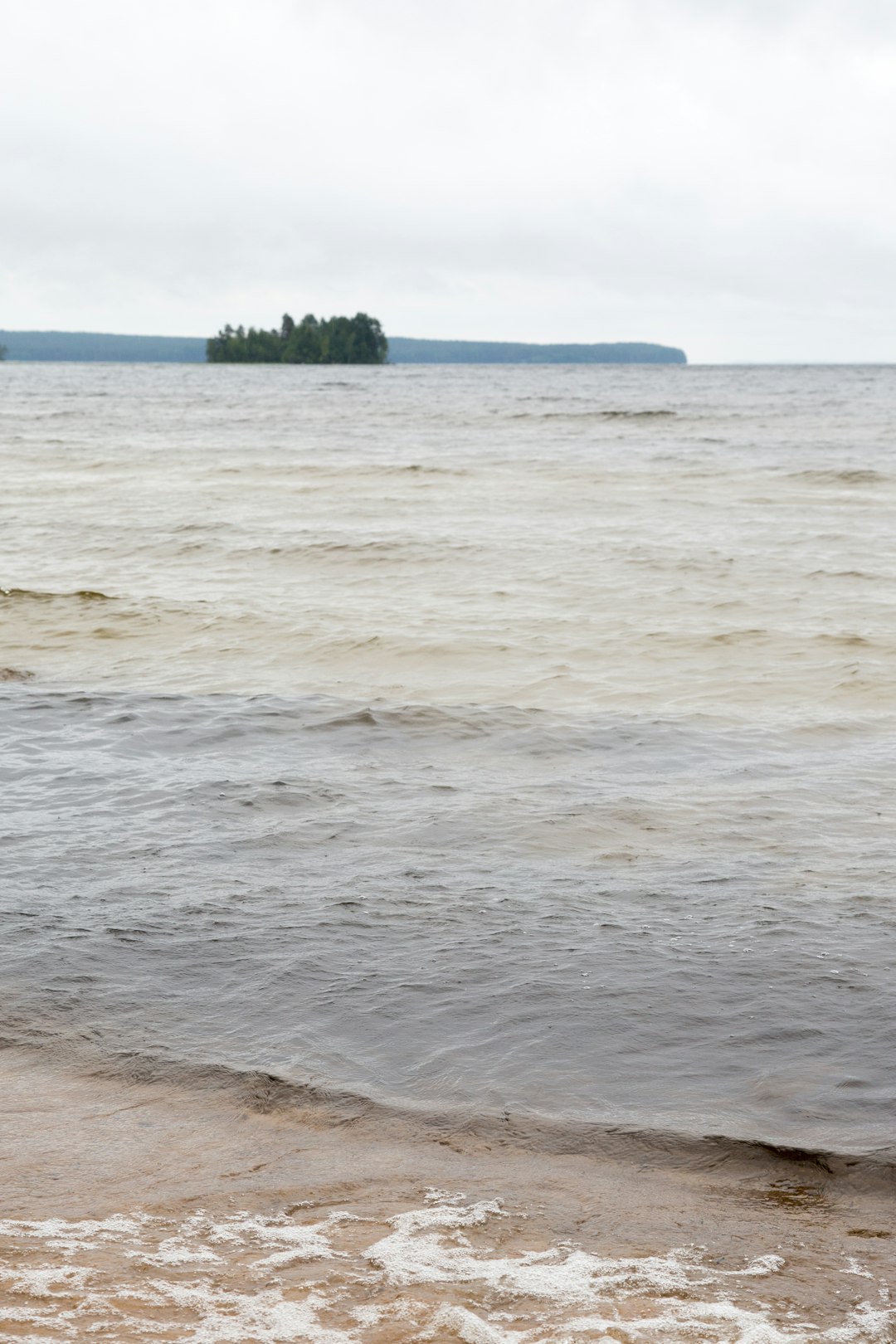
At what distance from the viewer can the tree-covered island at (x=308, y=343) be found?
145375 mm

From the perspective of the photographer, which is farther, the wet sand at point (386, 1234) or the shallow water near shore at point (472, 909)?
the shallow water near shore at point (472, 909)

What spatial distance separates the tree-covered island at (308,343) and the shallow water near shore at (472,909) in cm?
13678

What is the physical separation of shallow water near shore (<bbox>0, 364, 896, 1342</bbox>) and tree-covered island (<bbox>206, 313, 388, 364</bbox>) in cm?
13678

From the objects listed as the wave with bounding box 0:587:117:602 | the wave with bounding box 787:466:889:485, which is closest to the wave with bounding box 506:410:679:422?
the wave with bounding box 787:466:889:485

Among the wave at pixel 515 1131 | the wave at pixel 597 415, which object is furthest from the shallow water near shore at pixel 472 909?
the wave at pixel 597 415

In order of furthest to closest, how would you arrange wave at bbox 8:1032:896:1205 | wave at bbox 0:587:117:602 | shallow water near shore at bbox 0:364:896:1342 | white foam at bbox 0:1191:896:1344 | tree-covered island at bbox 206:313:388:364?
tree-covered island at bbox 206:313:388:364 → wave at bbox 0:587:117:602 → wave at bbox 8:1032:896:1205 → shallow water near shore at bbox 0:364:896:1342 → white foam at bbox 0:1191:896:1344

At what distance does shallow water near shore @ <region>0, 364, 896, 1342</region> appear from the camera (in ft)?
10.00

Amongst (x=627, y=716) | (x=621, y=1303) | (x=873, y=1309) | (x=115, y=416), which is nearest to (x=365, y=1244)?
(x=621, y=1303)

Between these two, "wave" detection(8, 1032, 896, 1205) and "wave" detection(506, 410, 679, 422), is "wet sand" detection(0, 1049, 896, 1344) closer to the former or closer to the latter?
"wave" detection(8, 1032, 896, 1205)

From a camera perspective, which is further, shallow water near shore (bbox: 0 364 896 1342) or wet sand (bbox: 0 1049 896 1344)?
shallow water near shore (bbox: 0 364 896 1342)

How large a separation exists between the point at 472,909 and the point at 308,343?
148m

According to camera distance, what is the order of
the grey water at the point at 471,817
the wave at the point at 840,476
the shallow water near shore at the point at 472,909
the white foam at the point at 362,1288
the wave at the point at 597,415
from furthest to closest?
the wave at the point at 597,415 < the wave at the point at 840,476 < the grey water at the point at 471,817 < the shallow water near shore at the point at 472,909 < the white foam at the point at 362,1288

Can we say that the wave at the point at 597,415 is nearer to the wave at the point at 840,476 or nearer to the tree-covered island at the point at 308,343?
the wave at the point at 840,476

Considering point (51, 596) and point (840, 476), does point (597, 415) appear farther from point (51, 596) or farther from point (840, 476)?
point (51, 596)
